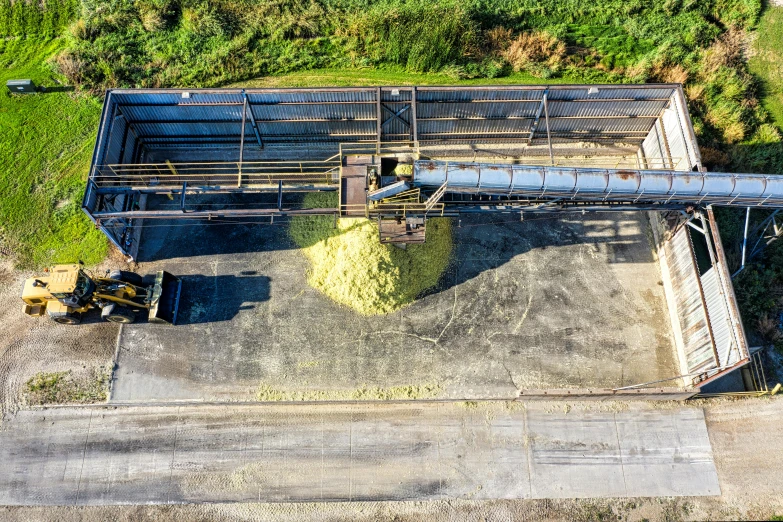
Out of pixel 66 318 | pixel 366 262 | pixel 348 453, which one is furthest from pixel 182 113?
pixel 348 453

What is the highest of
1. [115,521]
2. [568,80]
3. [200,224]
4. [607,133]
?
[568,80]

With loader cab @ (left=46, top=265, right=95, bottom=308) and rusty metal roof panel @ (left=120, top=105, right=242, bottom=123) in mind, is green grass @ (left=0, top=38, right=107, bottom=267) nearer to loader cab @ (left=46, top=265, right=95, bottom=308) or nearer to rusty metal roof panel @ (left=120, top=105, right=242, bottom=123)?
loader cab @ (left=46, top=265, right=95, bottom=308)

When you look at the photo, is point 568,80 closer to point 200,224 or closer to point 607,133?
point 607,133

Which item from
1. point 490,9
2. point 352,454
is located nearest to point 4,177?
point 352,454

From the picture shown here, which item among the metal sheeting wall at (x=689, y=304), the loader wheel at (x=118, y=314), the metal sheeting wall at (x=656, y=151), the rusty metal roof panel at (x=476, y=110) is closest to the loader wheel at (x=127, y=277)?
the loader wheel at (x=118, y=314)

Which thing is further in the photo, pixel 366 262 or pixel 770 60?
pixel 770 60

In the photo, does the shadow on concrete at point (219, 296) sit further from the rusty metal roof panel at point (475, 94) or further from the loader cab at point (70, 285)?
the rusty metal roof panel at point (475, 94)

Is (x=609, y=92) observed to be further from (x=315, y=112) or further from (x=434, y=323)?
(x=315, y=112)
